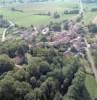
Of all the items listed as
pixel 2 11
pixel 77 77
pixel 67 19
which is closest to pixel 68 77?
pixel 77 77

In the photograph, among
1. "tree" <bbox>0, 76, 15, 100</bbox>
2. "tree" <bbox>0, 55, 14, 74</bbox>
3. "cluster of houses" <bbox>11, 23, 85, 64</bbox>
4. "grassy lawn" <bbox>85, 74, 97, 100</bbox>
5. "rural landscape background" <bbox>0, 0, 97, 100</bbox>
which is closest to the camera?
"tree" <bbox>0, 76, 15, 100</bbox>

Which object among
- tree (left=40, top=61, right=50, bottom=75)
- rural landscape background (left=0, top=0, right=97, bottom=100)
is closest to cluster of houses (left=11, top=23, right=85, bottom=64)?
rural landscape background (left=0, top=0, right=97, bottom=100)

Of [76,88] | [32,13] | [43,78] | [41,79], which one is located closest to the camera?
[76,88]

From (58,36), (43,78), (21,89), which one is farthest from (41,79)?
(58,36)

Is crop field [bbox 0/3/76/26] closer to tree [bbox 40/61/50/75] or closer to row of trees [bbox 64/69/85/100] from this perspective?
tree [bbox 40/61/50/75]

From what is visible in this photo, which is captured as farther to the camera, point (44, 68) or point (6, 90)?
point (44, 68)

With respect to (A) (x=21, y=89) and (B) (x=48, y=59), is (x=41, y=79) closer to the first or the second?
(A) (x=21, y=89)

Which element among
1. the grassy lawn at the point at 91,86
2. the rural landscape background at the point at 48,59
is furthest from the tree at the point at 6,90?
the grassy lawn at the point at 91,86

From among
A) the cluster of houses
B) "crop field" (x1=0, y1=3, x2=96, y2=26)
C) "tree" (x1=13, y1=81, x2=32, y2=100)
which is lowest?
"tree" (x1=13, y1=81, x2=32, y2=100)

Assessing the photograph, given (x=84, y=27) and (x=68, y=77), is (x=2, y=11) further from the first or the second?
(x=68, y=77)
